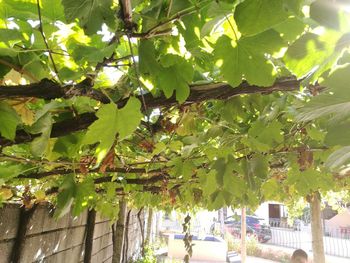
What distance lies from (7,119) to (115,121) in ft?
1.13

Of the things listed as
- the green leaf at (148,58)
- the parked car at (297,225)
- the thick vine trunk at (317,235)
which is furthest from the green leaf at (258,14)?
the parked car at (297,225)

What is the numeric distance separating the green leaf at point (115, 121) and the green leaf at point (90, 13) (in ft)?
0.65

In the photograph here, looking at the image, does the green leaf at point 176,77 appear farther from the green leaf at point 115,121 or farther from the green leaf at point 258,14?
the green leaf at point 258,14

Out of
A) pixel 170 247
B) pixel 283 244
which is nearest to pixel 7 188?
pixel 170 247

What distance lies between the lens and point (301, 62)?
59cm

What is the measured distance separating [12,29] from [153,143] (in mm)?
826

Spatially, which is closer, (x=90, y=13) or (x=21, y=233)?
(x=90, y=13)

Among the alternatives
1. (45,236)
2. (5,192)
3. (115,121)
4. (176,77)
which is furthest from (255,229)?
(115,121)

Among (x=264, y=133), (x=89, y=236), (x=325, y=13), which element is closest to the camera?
(x=325, y=13)

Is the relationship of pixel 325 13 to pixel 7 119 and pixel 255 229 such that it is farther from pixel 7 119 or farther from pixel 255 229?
pixel 255 229

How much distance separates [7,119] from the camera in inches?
38.5

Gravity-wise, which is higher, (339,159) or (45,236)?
(339,159)

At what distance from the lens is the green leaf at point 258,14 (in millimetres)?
543

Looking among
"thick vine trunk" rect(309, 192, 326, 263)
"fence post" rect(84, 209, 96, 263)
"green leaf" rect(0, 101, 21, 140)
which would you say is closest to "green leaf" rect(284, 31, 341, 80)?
"green leaf" rect(0, 101, 21, 140)
